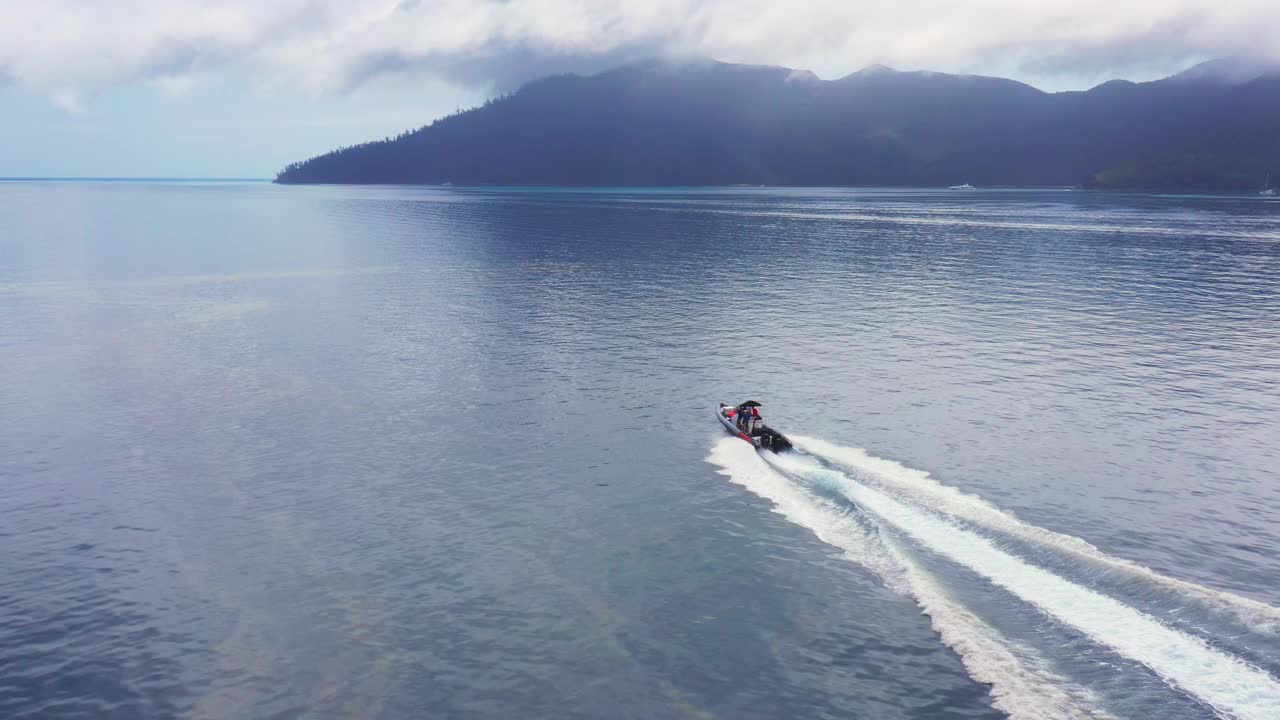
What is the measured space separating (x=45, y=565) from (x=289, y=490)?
1305 centimetres

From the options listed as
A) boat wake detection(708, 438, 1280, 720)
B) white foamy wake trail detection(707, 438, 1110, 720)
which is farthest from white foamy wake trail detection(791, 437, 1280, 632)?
white foamy wake trail detection(707, 438, 1110, 720)

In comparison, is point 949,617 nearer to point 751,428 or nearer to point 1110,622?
point 1110,622

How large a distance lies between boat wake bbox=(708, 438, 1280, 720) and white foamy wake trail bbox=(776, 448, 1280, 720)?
5 centimetres

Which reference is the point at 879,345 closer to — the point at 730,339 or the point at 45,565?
the point at 730,339

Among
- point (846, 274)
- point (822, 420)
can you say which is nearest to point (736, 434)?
point (822, 420)

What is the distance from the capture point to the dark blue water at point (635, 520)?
1308 inches

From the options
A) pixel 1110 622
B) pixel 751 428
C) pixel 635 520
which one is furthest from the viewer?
→ pixel 751 428

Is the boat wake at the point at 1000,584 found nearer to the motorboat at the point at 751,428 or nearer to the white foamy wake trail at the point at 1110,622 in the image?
the white foamy wake trail at the point at 1110,622

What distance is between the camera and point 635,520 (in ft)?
158

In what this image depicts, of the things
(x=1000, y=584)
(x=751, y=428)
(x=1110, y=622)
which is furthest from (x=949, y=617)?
(x=751, y=428)

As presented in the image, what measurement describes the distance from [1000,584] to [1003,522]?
24.8 feet

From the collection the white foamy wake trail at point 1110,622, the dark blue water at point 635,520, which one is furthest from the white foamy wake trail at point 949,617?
the white foamy wake trail at point 1110,622

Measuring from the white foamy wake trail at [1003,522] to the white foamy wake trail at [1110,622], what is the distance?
2.17 m

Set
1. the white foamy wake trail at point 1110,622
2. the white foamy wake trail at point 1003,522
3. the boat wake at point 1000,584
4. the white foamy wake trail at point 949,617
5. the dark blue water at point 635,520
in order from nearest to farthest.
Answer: the white foamy wake trail at point 1110,622, the white foamy wake trail at point 949,617, the boat wake at point 1000,584, the dark blue water at point 635,520, the white foamy wake trail at point 1003,522
